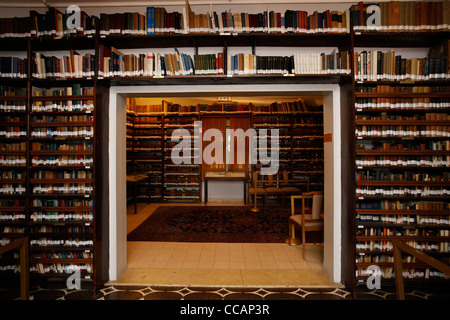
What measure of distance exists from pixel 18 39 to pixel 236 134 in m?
6.52

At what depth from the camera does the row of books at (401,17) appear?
3.19 meters

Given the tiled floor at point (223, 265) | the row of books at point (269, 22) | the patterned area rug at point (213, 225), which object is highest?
the row of books at point (269, 22)

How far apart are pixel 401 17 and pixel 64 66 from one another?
424 cm

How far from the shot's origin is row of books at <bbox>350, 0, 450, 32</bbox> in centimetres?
319

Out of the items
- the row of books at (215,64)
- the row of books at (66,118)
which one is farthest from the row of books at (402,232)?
the row of books at (66,118)

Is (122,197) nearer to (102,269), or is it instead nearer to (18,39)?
(102,269)

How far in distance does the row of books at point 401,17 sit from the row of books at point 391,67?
30 cm

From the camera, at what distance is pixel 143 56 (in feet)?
11.0

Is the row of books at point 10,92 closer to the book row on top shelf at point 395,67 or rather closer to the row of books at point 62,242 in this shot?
the row of books at point 62,242

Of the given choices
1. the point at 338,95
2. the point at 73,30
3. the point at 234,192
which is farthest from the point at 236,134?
the point at 73,30

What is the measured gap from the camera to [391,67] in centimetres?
328

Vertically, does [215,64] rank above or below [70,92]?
above

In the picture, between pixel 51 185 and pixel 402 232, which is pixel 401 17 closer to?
pixel 402 232

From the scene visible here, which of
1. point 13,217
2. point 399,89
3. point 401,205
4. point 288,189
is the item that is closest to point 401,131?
point 399,89
